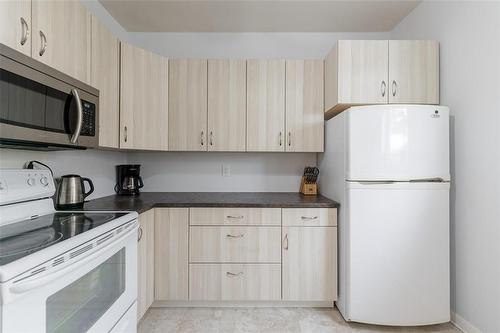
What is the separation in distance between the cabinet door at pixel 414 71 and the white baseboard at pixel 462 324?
1589 millimetres

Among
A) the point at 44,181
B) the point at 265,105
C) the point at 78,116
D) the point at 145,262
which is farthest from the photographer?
the point at 265,105

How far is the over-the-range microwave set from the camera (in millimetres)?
1091

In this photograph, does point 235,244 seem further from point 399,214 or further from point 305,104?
point 305,104

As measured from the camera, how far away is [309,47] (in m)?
2.87

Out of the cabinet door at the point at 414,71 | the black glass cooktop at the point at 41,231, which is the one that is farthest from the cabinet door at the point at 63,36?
the cabinet door at the point at 414,71

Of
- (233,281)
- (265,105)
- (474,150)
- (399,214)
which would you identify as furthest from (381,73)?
(233,281)

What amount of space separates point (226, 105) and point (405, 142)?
1.49 m

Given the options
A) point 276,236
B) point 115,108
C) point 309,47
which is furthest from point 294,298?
point 309,47

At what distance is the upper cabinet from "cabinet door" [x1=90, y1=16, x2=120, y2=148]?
1718mm

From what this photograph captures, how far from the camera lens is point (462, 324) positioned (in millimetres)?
1924

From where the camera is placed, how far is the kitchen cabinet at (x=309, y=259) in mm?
2168

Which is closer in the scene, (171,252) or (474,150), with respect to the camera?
(474,150)

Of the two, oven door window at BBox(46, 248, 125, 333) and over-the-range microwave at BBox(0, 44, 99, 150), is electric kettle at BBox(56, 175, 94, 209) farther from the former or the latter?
oven door window at BBox(46, 248, 125, 333)

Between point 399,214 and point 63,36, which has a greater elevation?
point 63,36
